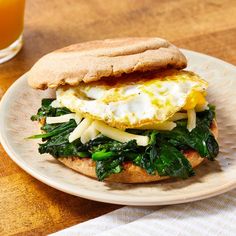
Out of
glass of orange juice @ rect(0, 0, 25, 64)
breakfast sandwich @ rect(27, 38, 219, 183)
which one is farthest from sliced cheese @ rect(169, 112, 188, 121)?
glass of orange juice @ rect(0, 0, 25, 64)

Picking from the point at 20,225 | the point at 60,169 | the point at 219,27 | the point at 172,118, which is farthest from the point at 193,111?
the point at 219,27

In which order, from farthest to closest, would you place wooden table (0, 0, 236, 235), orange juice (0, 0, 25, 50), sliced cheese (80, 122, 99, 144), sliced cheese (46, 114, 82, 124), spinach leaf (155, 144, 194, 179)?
wooden table (0, 0, 236, 235) < orange juice (0, 0, 25, 50) < sliced cheese (46, 114, 82, 124) < sliced cheese (80, 122, 99, 144) < spinach leaf (155, 144, 194, 179)

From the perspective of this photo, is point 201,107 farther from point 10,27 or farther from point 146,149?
point 10,27

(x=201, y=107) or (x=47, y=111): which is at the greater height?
(x=201, y=107)

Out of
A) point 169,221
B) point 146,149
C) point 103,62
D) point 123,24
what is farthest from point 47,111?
point 123,24

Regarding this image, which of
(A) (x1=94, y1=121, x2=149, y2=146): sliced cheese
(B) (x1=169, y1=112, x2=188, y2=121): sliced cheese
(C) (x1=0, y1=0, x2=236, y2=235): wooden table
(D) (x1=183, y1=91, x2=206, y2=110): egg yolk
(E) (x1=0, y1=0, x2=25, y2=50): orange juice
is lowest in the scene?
(C) (x1=0, y1=0, x2=236, y2=235): wooden table

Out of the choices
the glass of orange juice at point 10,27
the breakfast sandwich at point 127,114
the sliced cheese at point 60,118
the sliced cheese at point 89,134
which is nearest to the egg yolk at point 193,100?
the breakfast sandwich at point 127,114

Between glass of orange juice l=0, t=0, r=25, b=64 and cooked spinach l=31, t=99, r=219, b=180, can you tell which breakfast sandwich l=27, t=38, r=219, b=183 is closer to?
cooked spinach l=31, t=99, r=219, b=180
